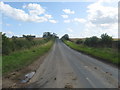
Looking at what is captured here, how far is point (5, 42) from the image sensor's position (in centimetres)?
2245

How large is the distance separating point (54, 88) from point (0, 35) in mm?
15701

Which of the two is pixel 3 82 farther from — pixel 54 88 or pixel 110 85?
pixel 110 85

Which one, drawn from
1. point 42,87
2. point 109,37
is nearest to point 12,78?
point 42,87

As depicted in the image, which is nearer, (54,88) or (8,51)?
(54,88)

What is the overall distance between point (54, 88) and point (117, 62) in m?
9.72

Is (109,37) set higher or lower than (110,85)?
higher

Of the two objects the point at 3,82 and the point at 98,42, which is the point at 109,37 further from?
the point at 3,82

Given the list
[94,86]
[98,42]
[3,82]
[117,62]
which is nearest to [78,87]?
[94,86]

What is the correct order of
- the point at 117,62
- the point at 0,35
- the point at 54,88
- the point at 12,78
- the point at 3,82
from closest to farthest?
the point at 54,88
the point at 3,82
the point at 12,78
the point at 117,62
the point at 0,35

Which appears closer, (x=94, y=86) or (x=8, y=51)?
(x=94, y=86)

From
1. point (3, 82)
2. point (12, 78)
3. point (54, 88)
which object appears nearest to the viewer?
point (54, 88)

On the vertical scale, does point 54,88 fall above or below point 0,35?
below

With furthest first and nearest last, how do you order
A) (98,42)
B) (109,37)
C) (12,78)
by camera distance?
(98,42)
(109,37)
(12,78)

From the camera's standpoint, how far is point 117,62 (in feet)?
52.8
